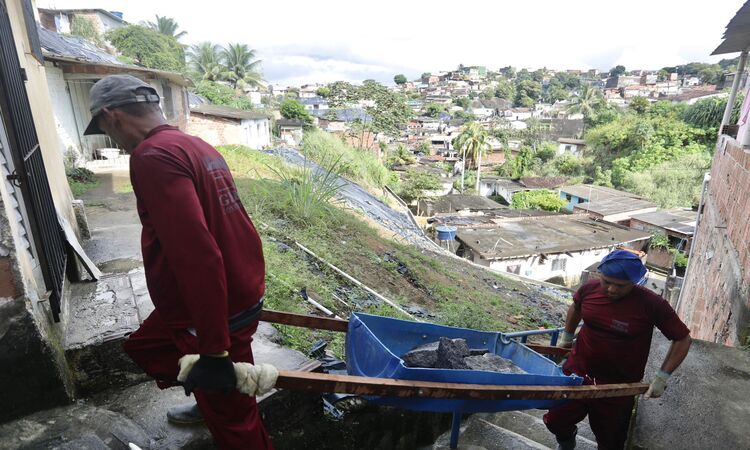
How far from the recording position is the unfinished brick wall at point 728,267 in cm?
357

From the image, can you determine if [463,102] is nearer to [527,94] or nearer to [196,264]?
[527,94]

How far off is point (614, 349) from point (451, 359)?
1197 mm

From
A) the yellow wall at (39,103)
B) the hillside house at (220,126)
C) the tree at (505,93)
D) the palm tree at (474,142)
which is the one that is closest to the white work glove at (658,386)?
the yellow wall at (39,103)

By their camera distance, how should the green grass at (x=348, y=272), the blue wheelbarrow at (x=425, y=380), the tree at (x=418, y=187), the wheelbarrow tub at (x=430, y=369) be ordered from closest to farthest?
the blue wheelbarrow at (x=425, y=380) → the wheelbarrow tub at (x=430, y=369) → the green grass at (x=348, y=272) → the tree at (x=418, y=187)

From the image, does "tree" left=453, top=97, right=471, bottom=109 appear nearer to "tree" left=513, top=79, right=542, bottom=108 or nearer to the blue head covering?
"tree" left=513, top=79, right=542, bottom=108

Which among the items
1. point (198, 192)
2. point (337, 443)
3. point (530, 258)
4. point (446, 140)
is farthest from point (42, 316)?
point (446, 140)

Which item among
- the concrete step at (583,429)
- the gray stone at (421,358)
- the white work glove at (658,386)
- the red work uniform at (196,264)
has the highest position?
the red work uniform at (196,264)

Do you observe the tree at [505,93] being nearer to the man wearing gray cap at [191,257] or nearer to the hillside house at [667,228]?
the hillside house at [667,228]

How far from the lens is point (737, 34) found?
537 cm

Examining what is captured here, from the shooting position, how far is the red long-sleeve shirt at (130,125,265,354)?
1.47m

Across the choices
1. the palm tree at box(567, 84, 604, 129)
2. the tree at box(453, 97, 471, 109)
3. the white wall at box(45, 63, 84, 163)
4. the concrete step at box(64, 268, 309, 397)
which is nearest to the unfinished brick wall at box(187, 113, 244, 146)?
the white wall at box(45, 63, 84, 163)

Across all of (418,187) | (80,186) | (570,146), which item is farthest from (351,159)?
(570,146)

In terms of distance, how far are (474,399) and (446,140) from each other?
48948 mm

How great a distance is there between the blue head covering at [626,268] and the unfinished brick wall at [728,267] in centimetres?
163
